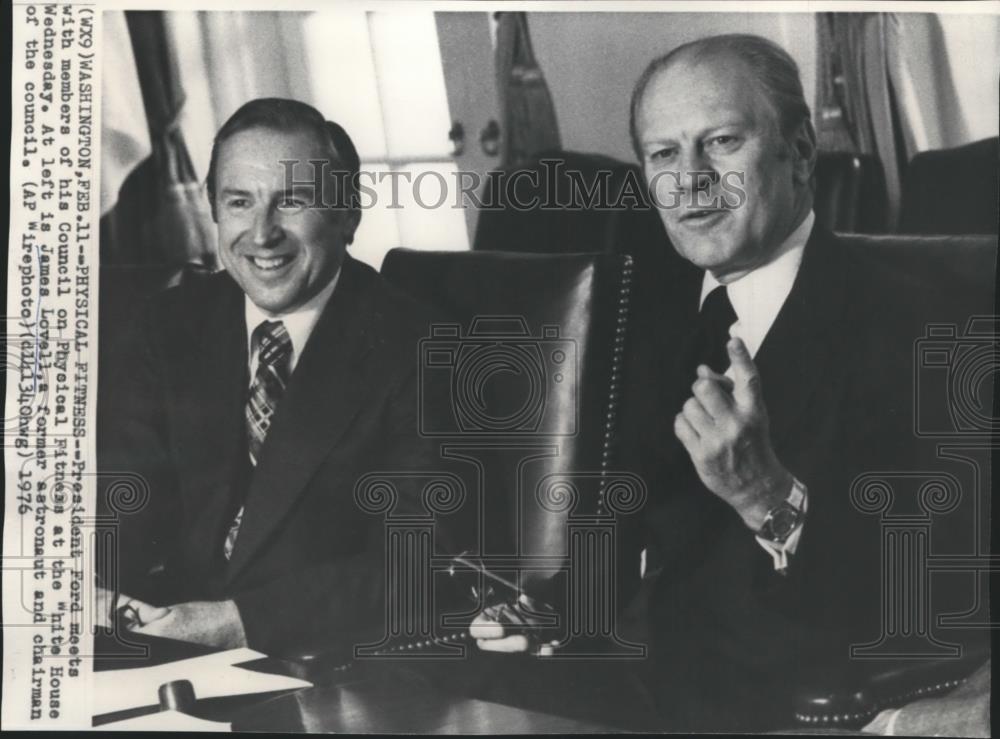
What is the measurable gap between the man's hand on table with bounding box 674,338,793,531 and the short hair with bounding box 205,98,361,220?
81cm

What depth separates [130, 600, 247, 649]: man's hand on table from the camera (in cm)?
202

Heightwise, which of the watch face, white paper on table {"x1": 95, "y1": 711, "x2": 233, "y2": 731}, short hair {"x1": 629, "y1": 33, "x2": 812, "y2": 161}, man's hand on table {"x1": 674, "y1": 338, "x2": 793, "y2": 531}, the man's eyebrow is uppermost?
short hair {"x1": 629, "y1": 33, "x2": 812, "y2": 161}

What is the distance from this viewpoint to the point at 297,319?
6.70 ft

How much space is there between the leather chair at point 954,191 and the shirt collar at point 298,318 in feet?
3.90

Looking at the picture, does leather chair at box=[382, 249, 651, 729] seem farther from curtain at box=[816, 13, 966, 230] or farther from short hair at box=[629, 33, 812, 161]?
curtain at box=[816, 13, 966, 230]

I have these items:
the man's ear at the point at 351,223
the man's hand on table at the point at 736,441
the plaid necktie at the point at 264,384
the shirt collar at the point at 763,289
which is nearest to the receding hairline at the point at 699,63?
the shirt collar at the point at 763,289

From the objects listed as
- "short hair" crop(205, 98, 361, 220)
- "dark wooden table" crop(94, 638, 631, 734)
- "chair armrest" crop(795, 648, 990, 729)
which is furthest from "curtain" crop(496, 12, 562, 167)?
"chair armrest" crop(795, 648, 990, 729)

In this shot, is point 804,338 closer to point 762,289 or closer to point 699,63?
point 762,289

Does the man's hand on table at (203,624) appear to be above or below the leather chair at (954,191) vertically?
below

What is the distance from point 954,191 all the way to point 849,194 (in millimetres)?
233

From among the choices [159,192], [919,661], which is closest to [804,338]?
[919,661]

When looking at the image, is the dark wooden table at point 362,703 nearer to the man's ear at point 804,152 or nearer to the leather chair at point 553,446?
the leather chair at point 553,446

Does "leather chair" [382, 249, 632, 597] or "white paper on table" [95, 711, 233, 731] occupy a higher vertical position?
"leather chair" [382, 249, 632, 597]

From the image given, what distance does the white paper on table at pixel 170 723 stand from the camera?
2.02 metres
